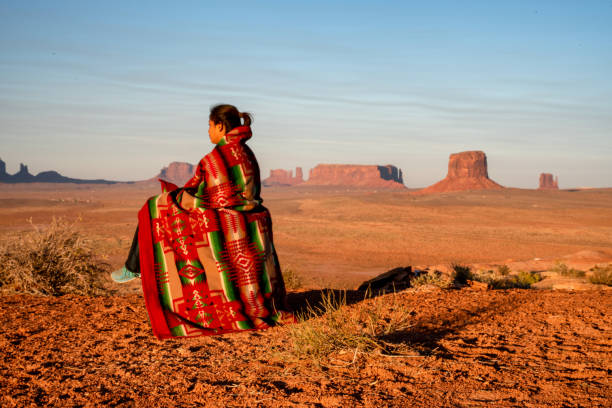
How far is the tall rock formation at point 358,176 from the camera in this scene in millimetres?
175538

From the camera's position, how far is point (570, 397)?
3.08 m

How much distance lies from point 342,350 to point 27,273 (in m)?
4.68

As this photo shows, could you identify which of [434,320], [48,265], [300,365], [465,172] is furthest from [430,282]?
[465,172]

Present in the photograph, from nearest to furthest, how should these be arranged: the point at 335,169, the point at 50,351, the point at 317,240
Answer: the point at 50,351 < the point at 317,240 < the point at 335,169

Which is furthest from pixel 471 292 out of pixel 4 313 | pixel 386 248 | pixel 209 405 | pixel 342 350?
pixel 386 248

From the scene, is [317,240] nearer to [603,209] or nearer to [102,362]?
[102,362]

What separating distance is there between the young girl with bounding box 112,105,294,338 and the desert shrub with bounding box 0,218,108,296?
2.36 m

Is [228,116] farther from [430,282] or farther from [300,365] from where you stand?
[430,282]

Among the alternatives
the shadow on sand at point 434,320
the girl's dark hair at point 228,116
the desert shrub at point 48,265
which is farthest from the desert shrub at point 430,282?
the desert shrub at point 48,265

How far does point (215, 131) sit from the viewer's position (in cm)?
495

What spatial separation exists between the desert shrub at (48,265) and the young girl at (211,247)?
2.36 meters

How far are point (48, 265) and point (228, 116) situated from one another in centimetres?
352

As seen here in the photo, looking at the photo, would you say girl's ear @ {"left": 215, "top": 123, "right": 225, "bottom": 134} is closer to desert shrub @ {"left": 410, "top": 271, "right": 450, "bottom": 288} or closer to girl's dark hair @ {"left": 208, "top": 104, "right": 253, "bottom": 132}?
girl's dark hair @ {"left": 208, "top": 104, "right": 253, "bottom": 132}

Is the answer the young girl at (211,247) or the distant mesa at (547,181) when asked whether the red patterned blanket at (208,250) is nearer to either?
the young girl at (211,247)
